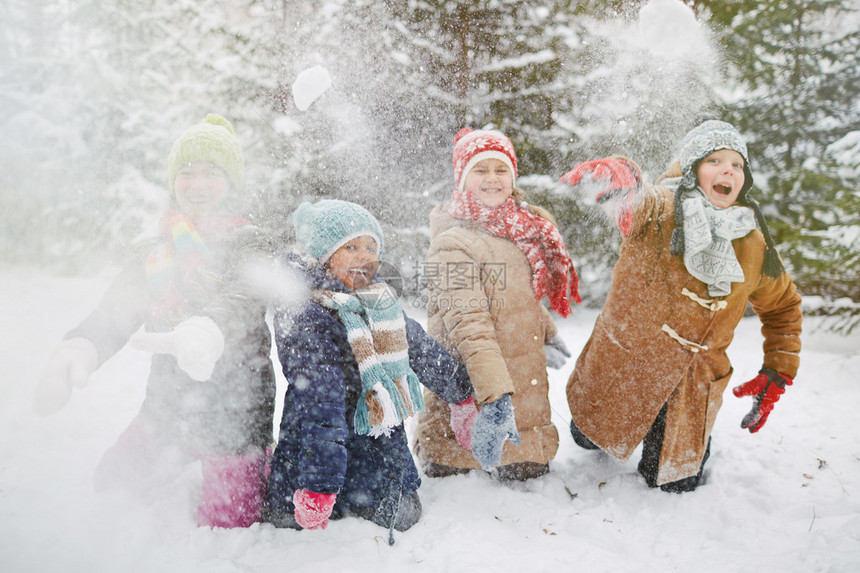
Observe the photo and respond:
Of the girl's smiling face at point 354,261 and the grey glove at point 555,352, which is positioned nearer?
the girl's smiling face at point 354,261

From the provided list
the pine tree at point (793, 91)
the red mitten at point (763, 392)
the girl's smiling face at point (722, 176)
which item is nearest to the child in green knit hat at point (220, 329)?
the girl's smiling face at point (722, 176)

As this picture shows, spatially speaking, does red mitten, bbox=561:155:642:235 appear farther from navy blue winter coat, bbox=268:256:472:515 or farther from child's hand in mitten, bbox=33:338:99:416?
child's hand in mitten, bbox=33:338:99:416

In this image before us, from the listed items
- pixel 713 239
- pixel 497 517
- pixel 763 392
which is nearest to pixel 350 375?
pixel 497 517

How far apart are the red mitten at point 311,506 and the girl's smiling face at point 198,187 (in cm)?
135

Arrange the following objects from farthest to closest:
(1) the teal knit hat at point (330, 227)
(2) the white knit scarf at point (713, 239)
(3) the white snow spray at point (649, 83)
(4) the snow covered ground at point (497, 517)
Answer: (3) the white snow spray at point (649, 83), (2) the white knit scarf at point (713, 239), (1) the teal knit hat at point (330, 227), (4) the snow covered ground at point (497, 517)

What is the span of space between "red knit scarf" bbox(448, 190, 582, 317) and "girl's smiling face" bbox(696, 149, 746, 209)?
2.53ft

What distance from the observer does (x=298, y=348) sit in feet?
6.17

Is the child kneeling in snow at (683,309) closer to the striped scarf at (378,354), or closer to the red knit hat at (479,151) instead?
the red knit hat at (479,151)

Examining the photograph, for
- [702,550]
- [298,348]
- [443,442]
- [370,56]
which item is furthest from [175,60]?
[702,550]

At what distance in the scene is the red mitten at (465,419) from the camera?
225 cm

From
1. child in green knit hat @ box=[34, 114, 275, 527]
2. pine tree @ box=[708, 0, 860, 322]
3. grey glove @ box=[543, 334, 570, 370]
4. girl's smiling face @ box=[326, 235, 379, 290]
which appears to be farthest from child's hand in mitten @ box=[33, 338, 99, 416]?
pine tree @ box=[708, 0, 860, 322]

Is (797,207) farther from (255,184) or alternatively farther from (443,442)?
(255,184)

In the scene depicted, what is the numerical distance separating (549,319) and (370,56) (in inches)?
139

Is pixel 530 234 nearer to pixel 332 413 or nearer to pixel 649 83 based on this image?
pixel 332 413
